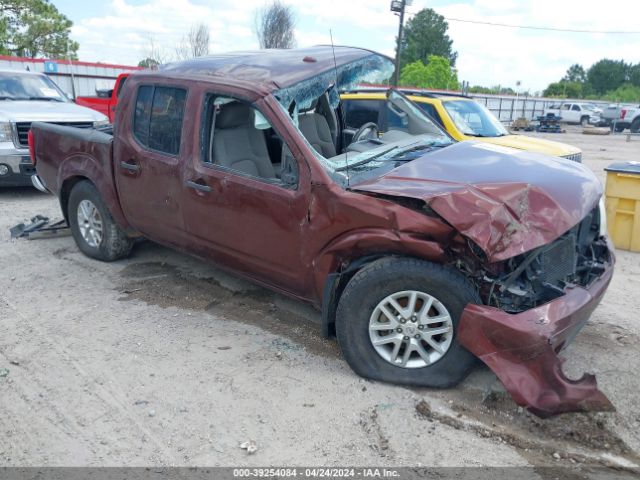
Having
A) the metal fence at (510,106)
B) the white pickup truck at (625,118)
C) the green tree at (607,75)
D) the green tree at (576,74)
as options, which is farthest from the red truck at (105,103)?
the green tree at (576,74)

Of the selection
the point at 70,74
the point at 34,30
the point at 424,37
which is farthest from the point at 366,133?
the point at 424,37

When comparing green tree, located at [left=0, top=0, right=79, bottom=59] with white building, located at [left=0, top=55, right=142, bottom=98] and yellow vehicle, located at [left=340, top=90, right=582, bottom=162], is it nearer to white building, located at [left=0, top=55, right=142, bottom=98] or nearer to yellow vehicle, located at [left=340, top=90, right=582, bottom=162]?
white building, located at [left=0, top=55, right=142, bottom=98]

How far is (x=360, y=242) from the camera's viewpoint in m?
3.34

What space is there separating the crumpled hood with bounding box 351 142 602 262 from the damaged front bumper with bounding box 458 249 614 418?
354mm

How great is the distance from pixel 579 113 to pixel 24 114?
38.7m

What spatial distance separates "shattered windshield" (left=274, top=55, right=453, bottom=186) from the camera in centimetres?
379

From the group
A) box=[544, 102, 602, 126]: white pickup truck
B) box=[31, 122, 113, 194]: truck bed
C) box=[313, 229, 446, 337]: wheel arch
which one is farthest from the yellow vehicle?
box=[544, 102, 602, 126]: white pickup truck

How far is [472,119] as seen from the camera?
9.23 m

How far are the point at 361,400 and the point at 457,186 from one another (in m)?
1.41

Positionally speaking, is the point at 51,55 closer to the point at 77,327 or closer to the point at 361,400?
the point at 77,327

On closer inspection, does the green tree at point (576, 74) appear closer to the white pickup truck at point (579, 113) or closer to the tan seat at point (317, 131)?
the white pickup truck at point (579, 113)

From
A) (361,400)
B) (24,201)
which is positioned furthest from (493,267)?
(24,201)

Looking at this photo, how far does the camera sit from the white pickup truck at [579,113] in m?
38.1

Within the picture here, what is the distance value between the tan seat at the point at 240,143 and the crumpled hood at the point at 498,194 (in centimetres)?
115
